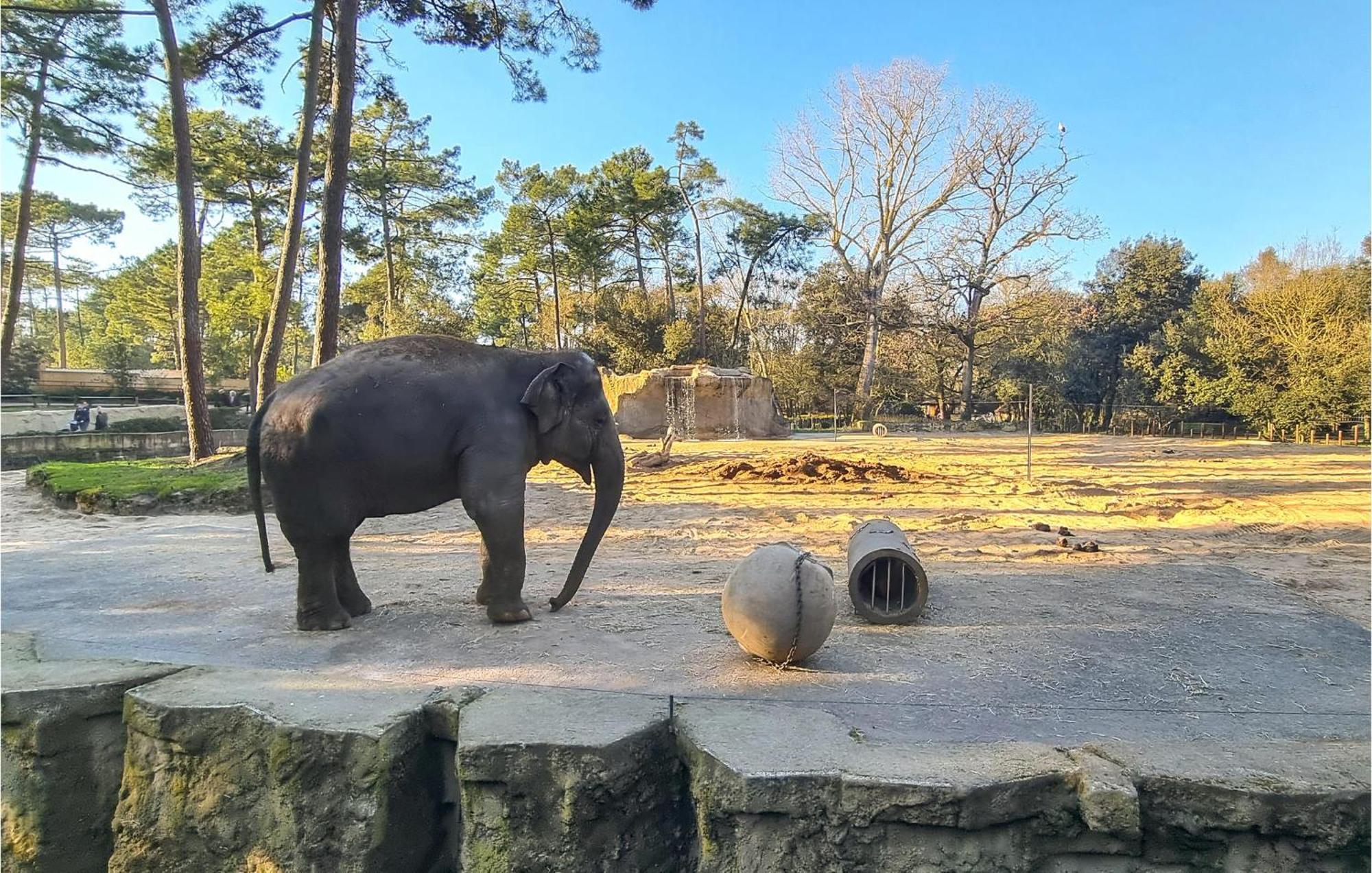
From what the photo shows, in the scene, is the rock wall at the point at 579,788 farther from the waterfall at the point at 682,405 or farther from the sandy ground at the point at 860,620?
the waterfall at the point at 682,405

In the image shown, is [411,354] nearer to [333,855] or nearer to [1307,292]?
[333,855]

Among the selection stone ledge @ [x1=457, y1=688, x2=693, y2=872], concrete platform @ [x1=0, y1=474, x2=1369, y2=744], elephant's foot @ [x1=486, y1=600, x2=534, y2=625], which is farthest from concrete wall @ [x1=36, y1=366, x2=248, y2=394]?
stone ledge @ [x1=457, y1=688, x2=693, y2=872]

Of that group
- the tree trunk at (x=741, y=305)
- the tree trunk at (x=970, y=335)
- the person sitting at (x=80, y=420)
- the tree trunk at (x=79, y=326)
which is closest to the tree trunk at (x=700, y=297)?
the tree trunk at (x=741, y=305)

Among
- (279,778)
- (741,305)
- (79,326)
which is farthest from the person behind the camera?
(79,326)

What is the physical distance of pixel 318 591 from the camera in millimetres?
4441

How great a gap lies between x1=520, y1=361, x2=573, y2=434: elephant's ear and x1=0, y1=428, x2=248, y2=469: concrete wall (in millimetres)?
15542

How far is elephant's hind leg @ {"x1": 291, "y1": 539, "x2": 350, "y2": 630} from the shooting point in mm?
4379

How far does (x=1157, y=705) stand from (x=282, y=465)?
4.62 metres

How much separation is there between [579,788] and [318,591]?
8.16 feet

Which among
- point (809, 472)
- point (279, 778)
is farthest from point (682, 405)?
point (279, 778)

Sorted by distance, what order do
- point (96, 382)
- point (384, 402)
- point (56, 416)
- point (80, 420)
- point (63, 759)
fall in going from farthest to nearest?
point (96, 382) → point (56, 416) → point (80, 420) → point (384, 402) → point (63, 759)

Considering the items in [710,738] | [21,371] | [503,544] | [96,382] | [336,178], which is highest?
[336,178]

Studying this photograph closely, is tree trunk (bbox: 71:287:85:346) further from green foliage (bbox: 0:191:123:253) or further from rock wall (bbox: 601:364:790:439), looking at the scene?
rock wall (bbox: 601:364:790:439)

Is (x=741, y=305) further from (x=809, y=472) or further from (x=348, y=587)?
(x=348, y=587)
